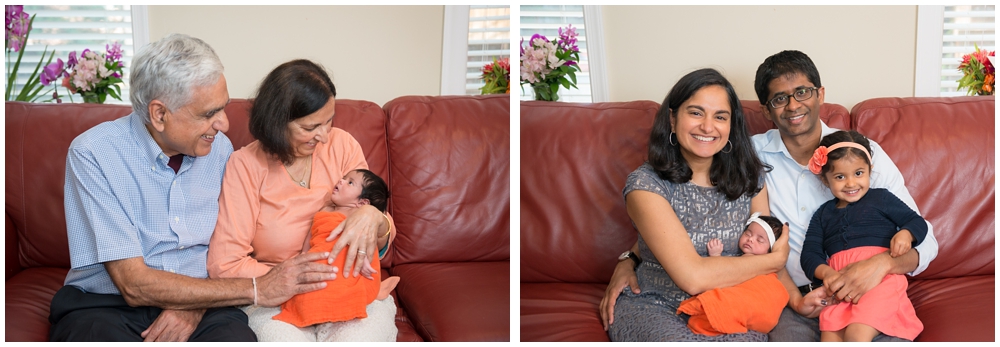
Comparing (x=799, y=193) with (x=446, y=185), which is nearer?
(x=799, y=193)

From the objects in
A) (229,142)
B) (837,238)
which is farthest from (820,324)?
(229,142)

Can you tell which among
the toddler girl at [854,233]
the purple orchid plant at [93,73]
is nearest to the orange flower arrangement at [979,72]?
the toddler girl at [854,233]

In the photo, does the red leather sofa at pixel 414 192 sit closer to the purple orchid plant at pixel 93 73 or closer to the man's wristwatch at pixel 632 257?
the man's wristwatch at pixel 632 257

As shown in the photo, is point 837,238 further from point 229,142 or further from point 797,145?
point 229,142

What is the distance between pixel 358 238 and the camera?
5.65 feet

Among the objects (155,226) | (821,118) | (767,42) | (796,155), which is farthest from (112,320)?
(767,42)

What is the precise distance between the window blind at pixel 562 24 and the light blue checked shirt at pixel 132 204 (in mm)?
1354

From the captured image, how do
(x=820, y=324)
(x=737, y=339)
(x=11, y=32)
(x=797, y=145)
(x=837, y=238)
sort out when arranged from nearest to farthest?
(x=737, y=339), (x=820, y=324), (x=837, y=238), (x=797, y=145), (x=11, y=32)

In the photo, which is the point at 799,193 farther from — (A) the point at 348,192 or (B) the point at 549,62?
(A) the point at 348,192

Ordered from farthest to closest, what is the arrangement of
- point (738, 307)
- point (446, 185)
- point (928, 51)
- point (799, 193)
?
point (928, 51) < point (446, 185) < point (799, 193) < point (738, 307)

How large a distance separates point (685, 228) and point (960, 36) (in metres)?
1.84

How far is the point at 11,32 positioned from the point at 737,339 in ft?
8.97

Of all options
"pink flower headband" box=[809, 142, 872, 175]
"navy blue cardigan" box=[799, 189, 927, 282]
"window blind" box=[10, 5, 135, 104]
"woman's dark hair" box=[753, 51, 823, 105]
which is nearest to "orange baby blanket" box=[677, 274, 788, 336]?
"navy blue cardigan" box=[799, 189, 927, 282]

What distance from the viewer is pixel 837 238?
187 centimetres
